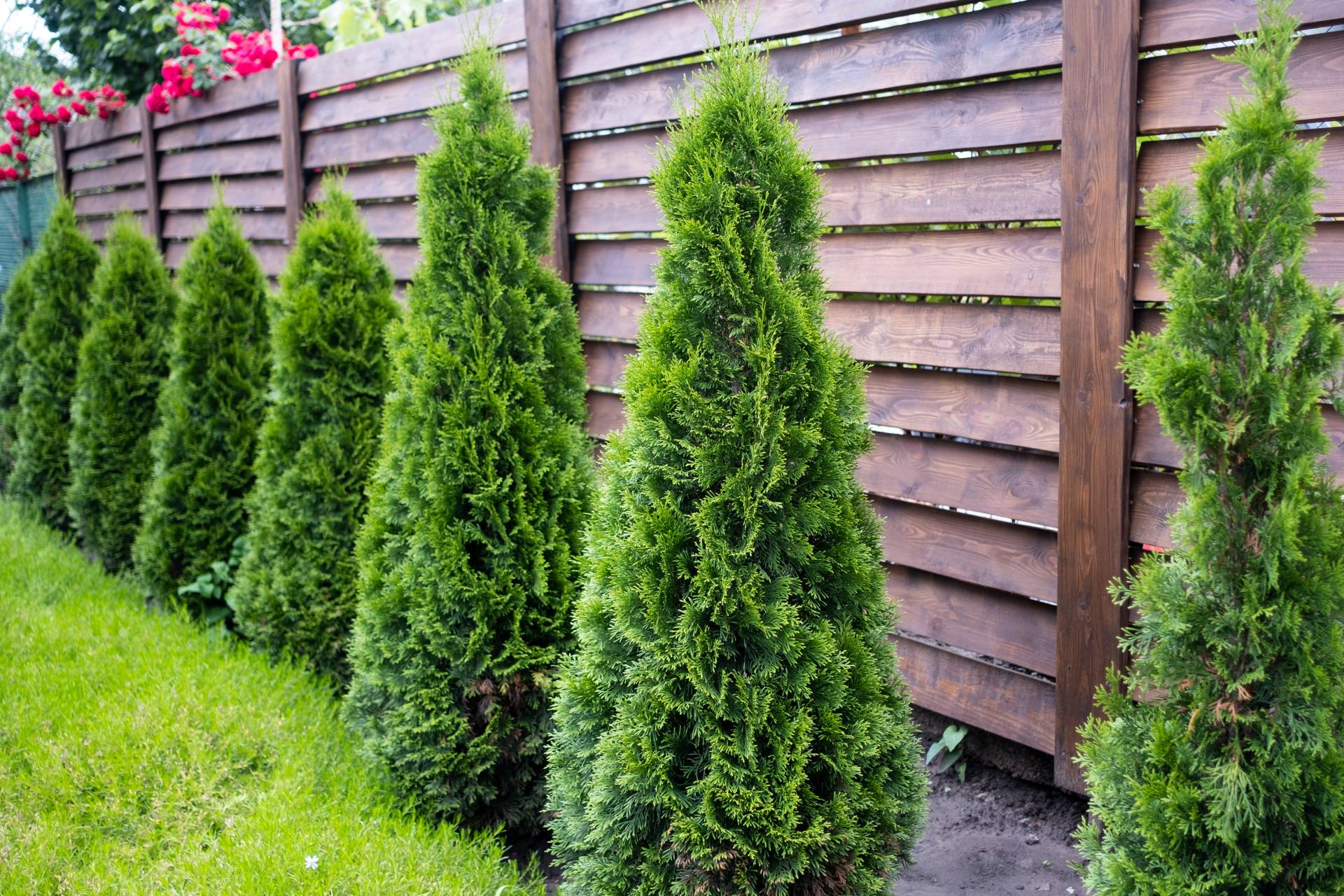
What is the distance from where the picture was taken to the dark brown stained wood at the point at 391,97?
514 centimetres

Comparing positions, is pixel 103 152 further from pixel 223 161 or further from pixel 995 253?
pixel 995 253

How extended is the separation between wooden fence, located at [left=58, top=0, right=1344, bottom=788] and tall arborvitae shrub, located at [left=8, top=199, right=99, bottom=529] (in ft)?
16.1

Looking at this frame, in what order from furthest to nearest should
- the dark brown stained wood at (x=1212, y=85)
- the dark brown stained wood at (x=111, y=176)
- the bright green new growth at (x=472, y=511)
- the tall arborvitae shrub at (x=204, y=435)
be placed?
the dark brown stained wood at (x=111, y=176) → the tall arborvitae shrub at (x=204, y=435) → the bright green new growth at (x=472, y=511) → the dark brown stained wood at (x=1212, y=85)

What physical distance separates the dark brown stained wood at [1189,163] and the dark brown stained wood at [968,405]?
0.64m

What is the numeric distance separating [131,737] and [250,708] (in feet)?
1.38

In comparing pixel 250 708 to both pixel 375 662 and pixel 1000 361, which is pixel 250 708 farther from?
pixel 1000 361

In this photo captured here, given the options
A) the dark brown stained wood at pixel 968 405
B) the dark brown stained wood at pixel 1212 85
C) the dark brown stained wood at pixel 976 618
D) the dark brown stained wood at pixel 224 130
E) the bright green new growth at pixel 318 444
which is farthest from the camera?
the dark brown stained wood at pixel 224 130

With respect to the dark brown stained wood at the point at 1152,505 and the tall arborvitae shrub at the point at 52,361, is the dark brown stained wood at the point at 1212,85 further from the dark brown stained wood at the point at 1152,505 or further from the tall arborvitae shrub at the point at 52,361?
the tall arborvitae shrub at the point at 52,361

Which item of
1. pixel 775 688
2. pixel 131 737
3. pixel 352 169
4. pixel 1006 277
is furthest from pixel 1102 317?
pixel 352 169

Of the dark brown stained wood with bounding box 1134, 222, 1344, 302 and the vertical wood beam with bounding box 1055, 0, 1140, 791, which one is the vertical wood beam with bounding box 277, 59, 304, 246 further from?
the dark brown stained wood with bounding box 1134, 222, 1344, 302

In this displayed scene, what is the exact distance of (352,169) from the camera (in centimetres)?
638

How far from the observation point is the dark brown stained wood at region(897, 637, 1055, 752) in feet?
11.0

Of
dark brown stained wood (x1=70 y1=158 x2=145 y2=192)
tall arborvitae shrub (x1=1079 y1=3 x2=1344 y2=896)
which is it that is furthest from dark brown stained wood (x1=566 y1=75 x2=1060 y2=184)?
dark brown stained wood (x1=70 y1=158 x2=145 y2=192)

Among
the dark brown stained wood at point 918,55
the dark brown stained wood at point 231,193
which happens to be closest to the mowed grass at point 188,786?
the dark brown stained wood at point 918,55
